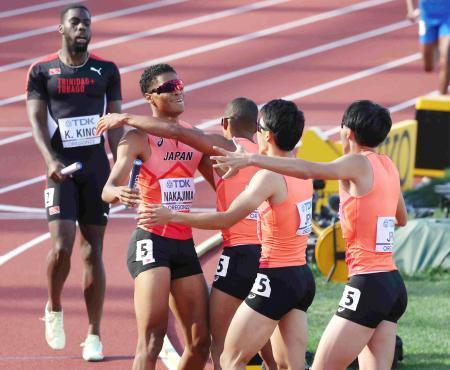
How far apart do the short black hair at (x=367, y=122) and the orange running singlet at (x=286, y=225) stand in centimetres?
40

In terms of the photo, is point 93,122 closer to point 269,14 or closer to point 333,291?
point 333,291

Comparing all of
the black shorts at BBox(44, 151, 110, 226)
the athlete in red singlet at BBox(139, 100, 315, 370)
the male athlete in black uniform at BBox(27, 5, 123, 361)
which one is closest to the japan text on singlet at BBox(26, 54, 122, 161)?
the male athlete in black uniform at BBox(27, 5, 123, 361)

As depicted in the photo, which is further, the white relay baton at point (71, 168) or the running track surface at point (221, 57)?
the running track surface at point (221, 57)

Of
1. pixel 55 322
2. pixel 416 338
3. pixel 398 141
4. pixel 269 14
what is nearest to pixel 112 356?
pixel 55 322

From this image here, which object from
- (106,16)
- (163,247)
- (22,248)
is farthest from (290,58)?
(163,247)

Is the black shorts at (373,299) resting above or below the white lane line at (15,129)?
above

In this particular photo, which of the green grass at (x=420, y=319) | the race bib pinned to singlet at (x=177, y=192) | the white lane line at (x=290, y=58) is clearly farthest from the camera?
the white lane line at (x=290, y=58)

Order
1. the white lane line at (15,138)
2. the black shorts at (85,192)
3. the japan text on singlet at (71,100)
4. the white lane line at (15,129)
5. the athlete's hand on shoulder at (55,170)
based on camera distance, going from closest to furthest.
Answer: the athlete's hand on shoulder at (55,170), the black shorts at (85,192), the japan text on singlet at (71,100), the white lane line at (15,138), the white lane line at (15,129)

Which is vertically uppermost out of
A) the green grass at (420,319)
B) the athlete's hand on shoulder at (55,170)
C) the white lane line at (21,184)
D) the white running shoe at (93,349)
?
the athlete's hand on shoulder at (55,170)

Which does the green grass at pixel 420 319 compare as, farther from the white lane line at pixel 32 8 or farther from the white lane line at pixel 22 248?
the white lane line at pixel 32 8

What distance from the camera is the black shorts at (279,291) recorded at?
21.4 feet

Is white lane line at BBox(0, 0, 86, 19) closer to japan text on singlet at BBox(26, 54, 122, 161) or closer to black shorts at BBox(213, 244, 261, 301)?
japan text on singlet at BBox(26, 54, 122, 161)

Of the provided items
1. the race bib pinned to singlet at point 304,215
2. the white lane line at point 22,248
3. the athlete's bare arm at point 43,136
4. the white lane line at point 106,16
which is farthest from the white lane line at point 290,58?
the race bib pinned to singlet at point 304,215

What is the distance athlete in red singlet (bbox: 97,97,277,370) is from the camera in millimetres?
7001
